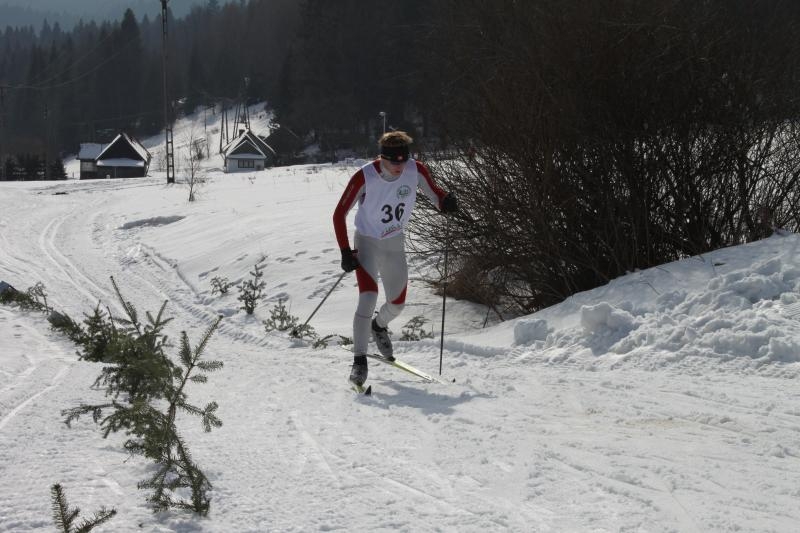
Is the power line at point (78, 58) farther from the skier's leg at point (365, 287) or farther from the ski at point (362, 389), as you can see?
the ski at point (362, 389)

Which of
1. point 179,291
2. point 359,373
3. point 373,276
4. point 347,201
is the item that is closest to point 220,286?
point 179,291

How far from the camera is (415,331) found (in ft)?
29.2

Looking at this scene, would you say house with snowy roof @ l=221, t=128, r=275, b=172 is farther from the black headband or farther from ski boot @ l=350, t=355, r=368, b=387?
ski boot @ l=350, t=355, r=368, b=387

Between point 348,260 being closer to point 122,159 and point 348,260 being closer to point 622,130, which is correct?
point 622,130

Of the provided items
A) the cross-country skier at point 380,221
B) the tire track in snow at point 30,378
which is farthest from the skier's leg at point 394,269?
the tire track in snow at point 30,378

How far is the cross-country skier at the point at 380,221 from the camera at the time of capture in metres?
6.20

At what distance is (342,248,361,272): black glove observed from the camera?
243 inches

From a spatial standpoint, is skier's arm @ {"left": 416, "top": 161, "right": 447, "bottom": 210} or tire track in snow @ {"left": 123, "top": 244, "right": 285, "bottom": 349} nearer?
skier's arm @ {"left": 416, "top": 161, "right": 447, "bottom": 210}

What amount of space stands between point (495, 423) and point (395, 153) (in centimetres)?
239

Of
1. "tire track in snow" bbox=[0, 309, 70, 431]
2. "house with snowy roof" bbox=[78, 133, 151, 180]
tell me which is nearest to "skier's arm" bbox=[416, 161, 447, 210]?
"tire track in snow" bbox=[0, 309, 70, 431]

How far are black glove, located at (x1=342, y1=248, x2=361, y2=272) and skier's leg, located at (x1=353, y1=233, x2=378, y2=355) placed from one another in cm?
15

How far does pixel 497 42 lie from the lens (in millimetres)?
8570

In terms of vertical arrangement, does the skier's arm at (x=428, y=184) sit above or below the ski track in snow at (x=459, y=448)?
above

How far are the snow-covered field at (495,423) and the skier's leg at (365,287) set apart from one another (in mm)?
402
